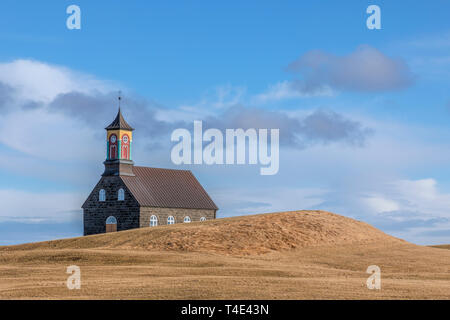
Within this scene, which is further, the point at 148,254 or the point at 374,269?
the point at 148,254

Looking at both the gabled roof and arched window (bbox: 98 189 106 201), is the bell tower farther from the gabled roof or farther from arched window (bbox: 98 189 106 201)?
arched window (bbox: 98 189 106 201)

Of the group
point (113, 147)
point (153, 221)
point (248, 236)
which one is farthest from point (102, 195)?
point (248, 236)

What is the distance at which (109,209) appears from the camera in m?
73.4

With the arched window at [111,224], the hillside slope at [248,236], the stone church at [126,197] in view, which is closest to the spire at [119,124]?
the stone church at [126,197]

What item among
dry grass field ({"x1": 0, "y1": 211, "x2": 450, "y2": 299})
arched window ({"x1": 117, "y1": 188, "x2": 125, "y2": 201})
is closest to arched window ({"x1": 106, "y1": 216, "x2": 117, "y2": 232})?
arched window ({"x1": 117, "y1": 188, "x2": 125, "y2": 201})

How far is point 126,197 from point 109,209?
2.49m

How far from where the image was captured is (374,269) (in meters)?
39.3

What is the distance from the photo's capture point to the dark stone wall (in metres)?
72.0

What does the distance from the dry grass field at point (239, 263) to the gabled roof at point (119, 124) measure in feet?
69.3

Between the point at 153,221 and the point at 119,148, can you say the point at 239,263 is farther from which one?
the point at 119,148
